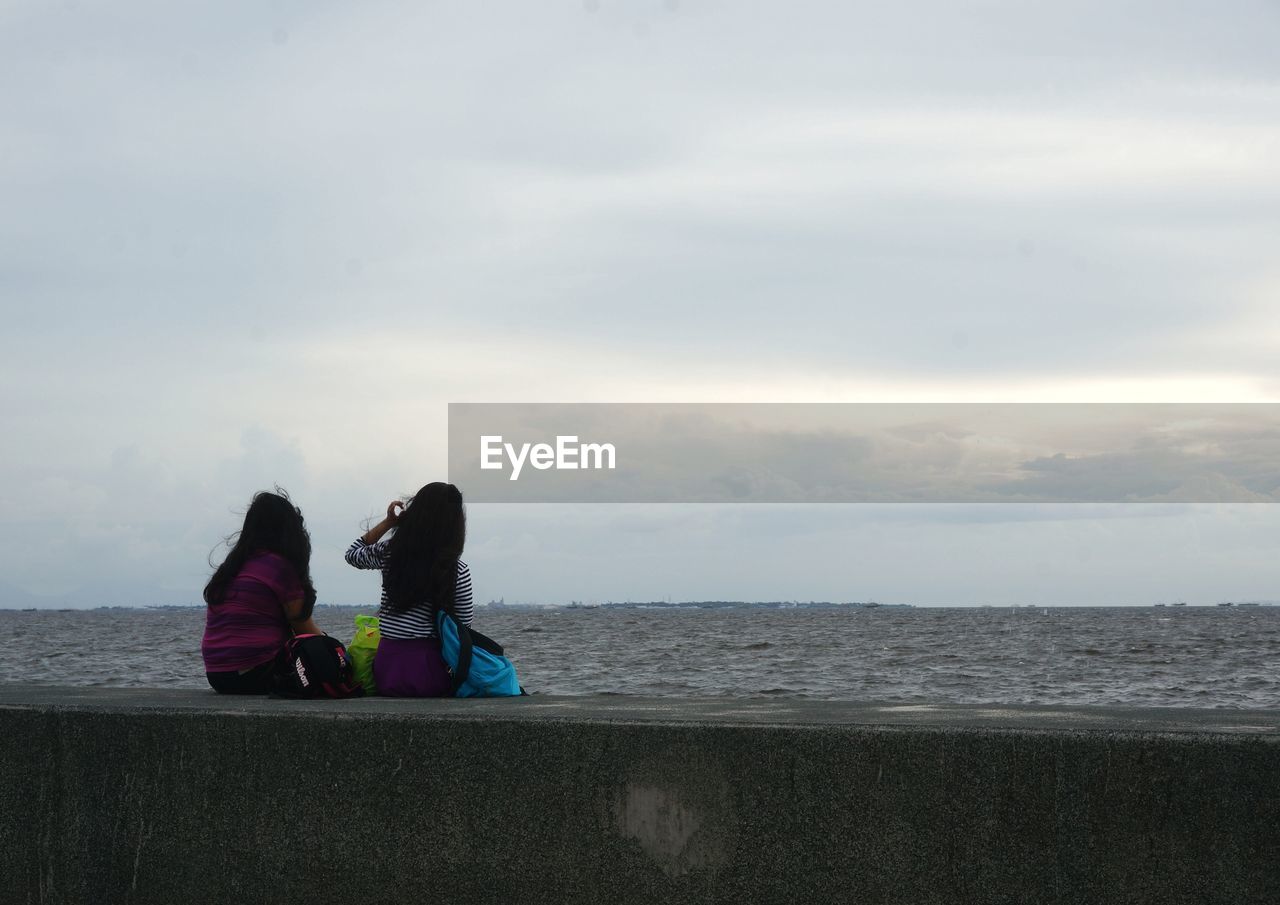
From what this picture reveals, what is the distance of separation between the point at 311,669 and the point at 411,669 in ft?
1.41

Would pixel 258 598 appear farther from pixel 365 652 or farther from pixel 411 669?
pixel 411 669

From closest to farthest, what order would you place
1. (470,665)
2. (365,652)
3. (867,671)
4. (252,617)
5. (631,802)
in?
(631,802) → (470,665) → (365,652) → (252,617) → (867,671)

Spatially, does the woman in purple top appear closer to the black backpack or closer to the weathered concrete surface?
the black backpack

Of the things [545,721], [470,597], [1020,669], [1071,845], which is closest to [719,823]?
[545,721]

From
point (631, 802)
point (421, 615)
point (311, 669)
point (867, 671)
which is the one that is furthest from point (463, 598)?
point (867, 671)

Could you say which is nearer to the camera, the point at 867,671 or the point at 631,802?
the point at 631,802

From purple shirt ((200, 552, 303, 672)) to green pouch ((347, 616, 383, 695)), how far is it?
→ 365 mm

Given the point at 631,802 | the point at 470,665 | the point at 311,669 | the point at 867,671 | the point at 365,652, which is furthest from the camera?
the point at 867,671

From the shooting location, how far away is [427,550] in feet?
15.8

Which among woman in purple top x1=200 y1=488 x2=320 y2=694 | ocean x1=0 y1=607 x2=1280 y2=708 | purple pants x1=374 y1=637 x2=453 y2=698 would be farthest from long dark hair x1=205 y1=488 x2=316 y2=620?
ocean x1=0 y1=607 x2=1280 y2=708

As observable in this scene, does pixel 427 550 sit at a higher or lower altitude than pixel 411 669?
higher

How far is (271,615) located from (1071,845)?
133 inches

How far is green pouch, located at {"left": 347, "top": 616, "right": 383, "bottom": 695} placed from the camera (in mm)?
4746

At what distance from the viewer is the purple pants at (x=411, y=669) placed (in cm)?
466
